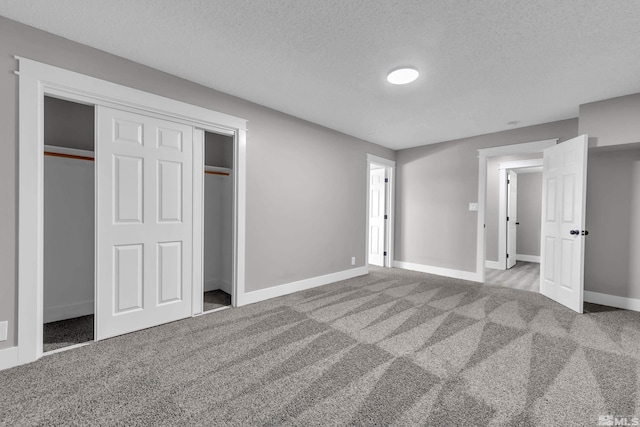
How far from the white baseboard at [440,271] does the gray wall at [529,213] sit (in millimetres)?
3273

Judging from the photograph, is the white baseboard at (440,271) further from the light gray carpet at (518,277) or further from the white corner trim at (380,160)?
the white corner trim at (380,160)

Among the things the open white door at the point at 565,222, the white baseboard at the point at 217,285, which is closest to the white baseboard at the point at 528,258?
the open white door at the point at 565,222

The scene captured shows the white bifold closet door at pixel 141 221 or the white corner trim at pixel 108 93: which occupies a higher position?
the white corner trim at pixel 108 93

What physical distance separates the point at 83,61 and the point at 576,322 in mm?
5245

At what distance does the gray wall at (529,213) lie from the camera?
6551mm

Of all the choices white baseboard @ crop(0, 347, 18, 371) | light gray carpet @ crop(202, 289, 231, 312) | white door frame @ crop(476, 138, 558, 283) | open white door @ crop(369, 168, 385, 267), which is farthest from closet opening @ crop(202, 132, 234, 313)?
white door frame @ crop(476, 138, 558, 283)

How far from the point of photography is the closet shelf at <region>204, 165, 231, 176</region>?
376 cm

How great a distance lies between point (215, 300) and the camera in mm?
3449

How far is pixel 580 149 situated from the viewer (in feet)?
10.2

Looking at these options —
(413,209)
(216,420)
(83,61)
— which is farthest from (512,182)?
(83,61)

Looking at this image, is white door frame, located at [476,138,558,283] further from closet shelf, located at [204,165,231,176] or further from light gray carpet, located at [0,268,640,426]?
closet shelf, located at [204,165,231,176]

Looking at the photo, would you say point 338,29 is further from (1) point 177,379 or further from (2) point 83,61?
(1) point 177,379

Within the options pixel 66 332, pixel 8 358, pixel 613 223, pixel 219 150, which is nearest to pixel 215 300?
pixel 66 332

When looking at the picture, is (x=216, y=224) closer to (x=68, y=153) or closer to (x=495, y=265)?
(x=68, y=153)
